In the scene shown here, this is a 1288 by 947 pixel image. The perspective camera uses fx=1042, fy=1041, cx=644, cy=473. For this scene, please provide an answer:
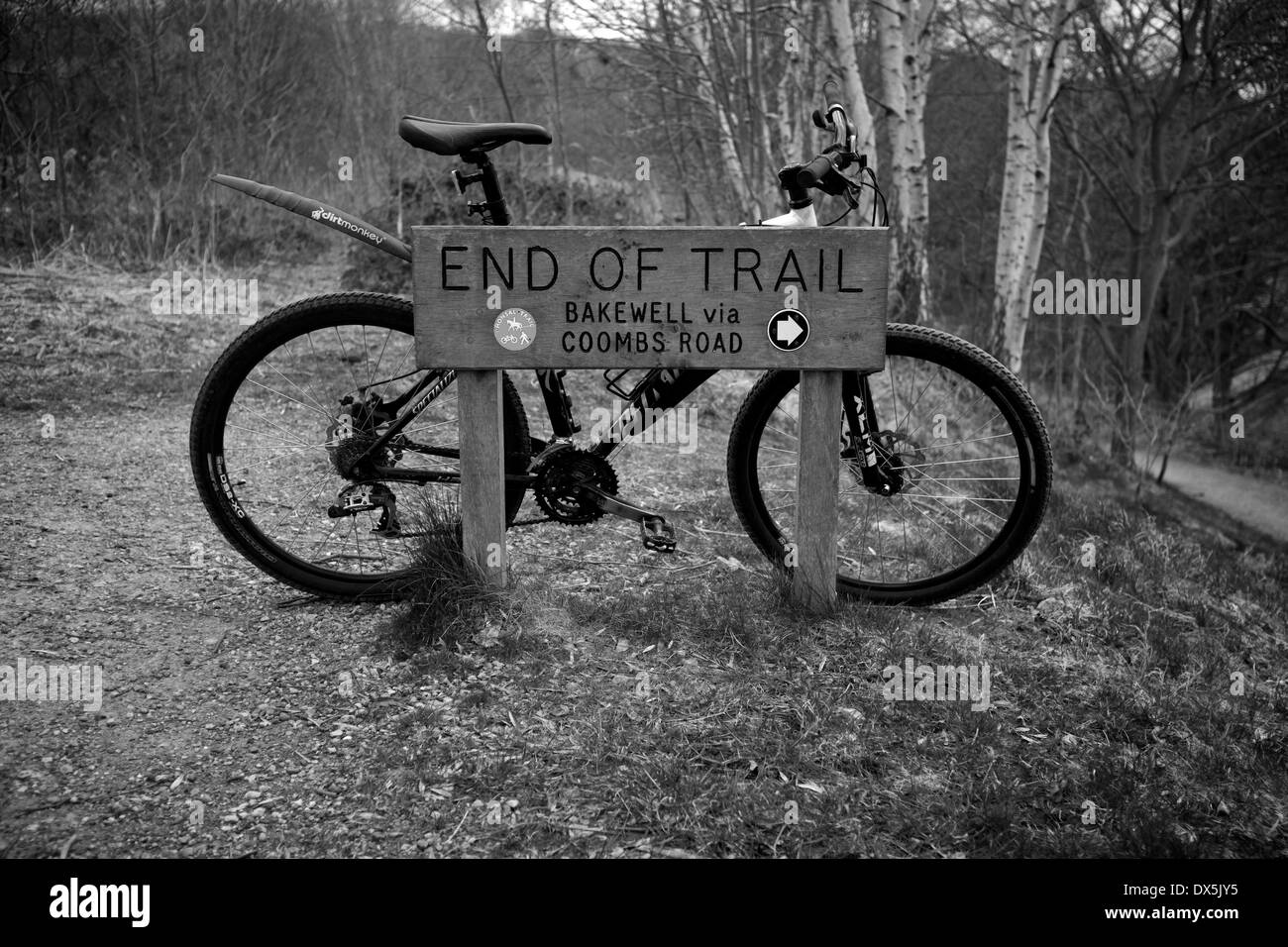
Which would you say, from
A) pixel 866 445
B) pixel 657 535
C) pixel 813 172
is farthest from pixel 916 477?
pixel 813 172

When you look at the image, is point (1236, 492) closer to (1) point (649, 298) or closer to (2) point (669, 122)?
(2) point (669, 122)

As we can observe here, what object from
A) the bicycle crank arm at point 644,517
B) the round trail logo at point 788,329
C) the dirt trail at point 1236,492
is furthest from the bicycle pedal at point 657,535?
the dirt trail at point 1236,492

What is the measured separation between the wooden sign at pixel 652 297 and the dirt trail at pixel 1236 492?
8.67m

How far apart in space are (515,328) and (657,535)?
79 centimetres

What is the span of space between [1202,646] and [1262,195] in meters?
14.2

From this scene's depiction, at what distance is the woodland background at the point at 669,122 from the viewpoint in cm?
778

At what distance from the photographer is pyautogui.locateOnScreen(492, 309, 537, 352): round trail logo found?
2.96 metres

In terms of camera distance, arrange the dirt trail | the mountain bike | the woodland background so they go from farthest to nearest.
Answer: the dirt trail → the woodland background → the mountain bike

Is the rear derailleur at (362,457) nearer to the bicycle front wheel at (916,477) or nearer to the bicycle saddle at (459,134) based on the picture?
the bicycle saddle at (459,134)

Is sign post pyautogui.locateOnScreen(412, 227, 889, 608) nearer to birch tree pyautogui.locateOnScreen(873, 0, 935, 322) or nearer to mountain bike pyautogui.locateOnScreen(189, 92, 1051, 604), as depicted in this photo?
mountain bike pyautogui.locateOnScreen(189, 92, 1051, 604)

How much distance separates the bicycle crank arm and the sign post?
0.44 meters

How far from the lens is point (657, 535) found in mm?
3266

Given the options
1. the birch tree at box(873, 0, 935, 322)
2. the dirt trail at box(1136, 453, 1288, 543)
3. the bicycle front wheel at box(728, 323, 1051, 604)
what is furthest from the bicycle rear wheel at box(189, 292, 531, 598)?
the dirt trail at box(1136, 453, 1288, 543)
